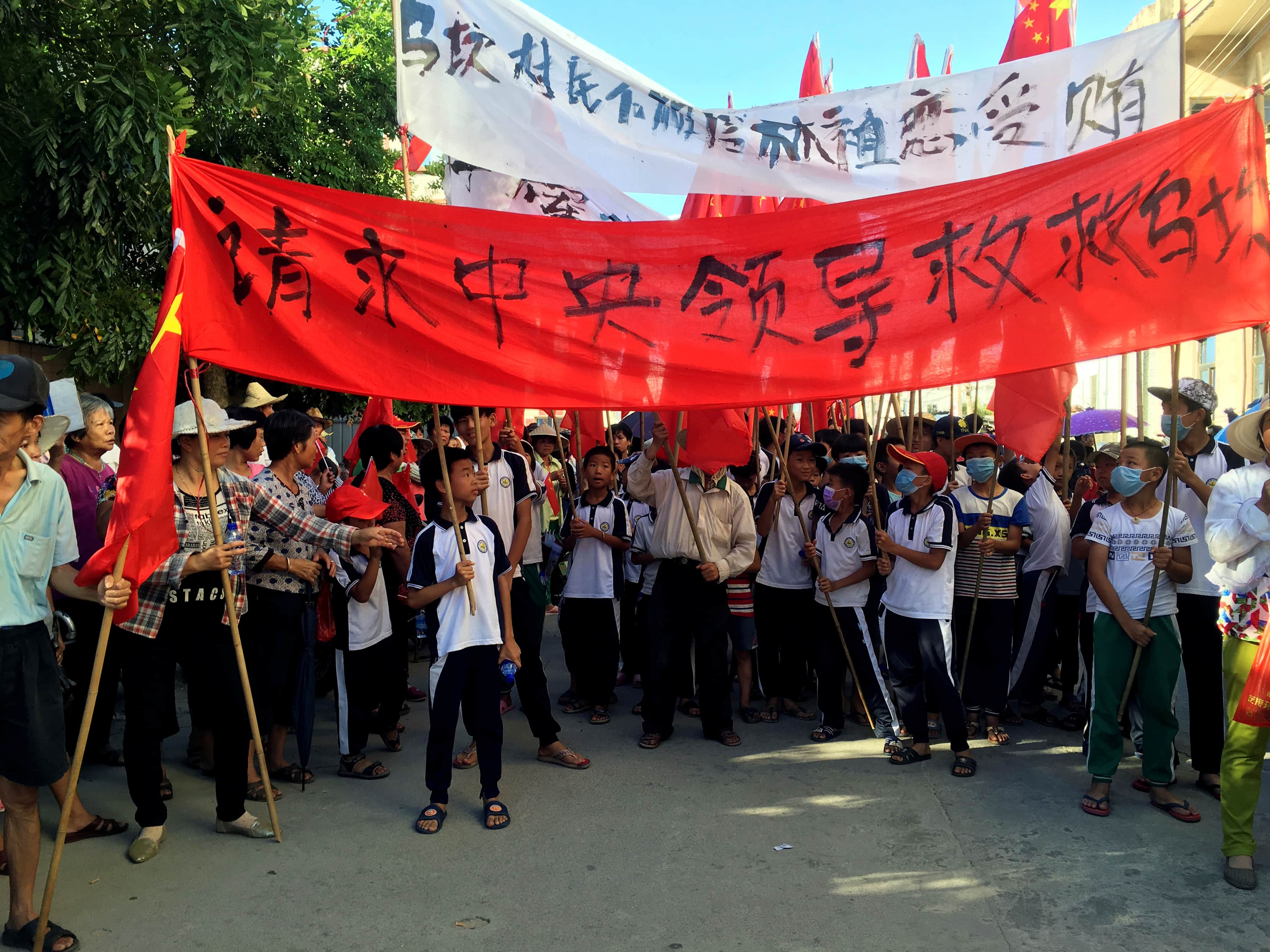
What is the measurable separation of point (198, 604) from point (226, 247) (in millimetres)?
1548

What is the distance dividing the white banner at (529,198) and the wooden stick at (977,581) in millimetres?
2637

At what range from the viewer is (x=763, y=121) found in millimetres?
5633

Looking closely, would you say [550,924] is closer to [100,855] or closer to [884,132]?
[100,855]

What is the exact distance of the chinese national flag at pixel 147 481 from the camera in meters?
3.60

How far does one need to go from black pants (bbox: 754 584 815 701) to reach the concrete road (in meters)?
0.98

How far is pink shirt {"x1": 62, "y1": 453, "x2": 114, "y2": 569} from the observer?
5.00 m

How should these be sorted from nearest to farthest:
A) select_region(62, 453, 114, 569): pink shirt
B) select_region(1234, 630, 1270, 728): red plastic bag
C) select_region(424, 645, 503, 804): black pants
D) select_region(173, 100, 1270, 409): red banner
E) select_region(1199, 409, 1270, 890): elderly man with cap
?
select_region(1234, 630, 1270, 728): red plastic bag < select_region(1199, 409, 1270, 890): elderly man with cap < select_region(173, 100, 1270, 409): red banner < select_region(424, 645, 503, 804): black pants < select_region(62, 453, 114, 569): pink shirt

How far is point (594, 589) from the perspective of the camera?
257 inches

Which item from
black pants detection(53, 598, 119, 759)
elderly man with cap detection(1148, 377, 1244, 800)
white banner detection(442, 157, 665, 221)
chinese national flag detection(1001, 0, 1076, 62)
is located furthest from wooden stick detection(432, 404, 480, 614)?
chinese national flag detection(1001, 0, 1076, 62)

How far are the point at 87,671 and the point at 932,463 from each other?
15.3 feet

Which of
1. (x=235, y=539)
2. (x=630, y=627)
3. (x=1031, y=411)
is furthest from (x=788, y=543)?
(x=235, y=539)

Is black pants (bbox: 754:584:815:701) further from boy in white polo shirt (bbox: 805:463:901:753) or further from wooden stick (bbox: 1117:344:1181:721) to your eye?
wooden stick (bbox: 1117:344:1181:721)

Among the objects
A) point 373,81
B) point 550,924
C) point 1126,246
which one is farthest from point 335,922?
point 373,81

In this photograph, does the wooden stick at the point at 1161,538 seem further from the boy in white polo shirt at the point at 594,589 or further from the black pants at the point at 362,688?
the black pants at the point at 362,688
